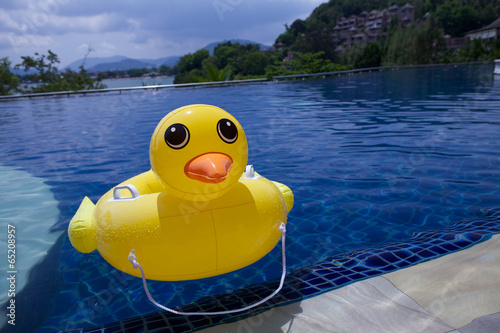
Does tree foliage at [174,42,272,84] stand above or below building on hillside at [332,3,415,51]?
below

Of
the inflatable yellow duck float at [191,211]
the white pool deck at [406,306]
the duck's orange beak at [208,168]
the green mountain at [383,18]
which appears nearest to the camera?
the white pool deck at [406,306]

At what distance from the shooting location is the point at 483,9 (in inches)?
2484

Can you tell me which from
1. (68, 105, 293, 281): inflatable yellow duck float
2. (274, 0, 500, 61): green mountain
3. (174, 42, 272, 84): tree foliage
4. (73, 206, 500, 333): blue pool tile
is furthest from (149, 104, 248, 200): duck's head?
(274, 0, 500, 61): green mountain

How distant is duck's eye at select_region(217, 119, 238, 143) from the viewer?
6.77ft

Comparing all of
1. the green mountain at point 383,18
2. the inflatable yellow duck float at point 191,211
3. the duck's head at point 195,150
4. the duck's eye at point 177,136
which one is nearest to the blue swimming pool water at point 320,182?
the inflatable yellow duck float at point 191,211

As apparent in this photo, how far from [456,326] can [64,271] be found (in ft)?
9.12

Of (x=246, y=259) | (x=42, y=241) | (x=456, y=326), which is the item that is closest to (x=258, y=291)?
(x=246, y=259)

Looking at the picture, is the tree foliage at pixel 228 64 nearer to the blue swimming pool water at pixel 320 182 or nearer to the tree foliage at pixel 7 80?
the tree foliage at pixel 7 80

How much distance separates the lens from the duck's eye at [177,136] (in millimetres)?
1999

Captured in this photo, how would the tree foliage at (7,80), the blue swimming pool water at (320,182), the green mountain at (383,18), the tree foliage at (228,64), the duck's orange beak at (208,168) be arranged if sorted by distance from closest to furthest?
the duck's orange beak at (208,168)
the blue swimming pool water at (320,182)
the tree foliage at (7,80)
the tree foliage at (228,64)
the green mountain at (383,18)

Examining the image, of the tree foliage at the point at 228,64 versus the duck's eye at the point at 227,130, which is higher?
the tree foliage at the point at 228,64

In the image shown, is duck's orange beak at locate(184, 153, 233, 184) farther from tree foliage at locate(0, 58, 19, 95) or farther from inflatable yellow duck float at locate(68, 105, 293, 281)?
tree foliage at locate(0, 58, 19, 95)

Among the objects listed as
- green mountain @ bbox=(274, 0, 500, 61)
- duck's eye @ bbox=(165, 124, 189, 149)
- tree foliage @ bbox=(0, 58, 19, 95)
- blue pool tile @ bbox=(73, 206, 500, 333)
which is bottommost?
blue pool tile @ bbox=(73, 206, 500, 333)

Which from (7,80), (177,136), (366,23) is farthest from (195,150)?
(366,23)
